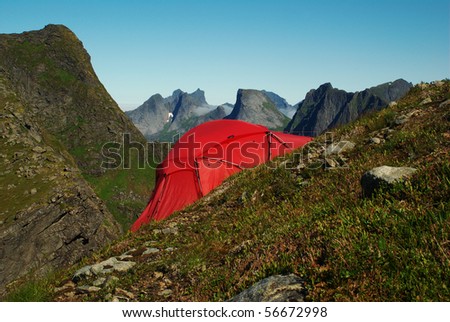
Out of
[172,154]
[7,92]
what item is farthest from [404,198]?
[7,92]

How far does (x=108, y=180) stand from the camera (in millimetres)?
168250

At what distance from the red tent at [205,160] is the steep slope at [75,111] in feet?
462

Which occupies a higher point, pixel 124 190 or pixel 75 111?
pixel 75 111

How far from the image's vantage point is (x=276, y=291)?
173 inches

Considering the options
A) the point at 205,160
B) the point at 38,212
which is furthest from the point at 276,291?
the point at 38,212

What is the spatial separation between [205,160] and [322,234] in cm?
1555

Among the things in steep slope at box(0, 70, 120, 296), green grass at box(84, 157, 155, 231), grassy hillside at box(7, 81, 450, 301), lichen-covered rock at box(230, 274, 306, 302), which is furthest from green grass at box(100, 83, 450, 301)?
green grass at box(84, 157, 155, 231)

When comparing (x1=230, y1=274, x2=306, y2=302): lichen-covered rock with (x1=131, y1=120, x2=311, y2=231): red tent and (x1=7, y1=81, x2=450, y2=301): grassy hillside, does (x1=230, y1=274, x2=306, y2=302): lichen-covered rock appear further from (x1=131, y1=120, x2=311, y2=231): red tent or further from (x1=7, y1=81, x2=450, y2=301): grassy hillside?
(x1=131, y1=120, x2=311, y2=231): red tent

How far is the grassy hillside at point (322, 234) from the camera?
4039 millimetres

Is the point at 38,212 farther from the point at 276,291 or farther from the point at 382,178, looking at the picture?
the point at 276,291

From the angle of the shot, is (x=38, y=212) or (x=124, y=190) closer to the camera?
(x=38, y=212)

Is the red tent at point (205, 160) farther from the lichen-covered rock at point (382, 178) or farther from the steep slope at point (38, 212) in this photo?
the steep slope at point (38, 212)

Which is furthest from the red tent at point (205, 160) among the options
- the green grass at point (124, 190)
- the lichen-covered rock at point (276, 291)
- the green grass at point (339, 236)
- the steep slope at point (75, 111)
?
the steep slope at point (75, 111)

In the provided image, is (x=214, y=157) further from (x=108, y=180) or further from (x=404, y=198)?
(x=108, y=180)
